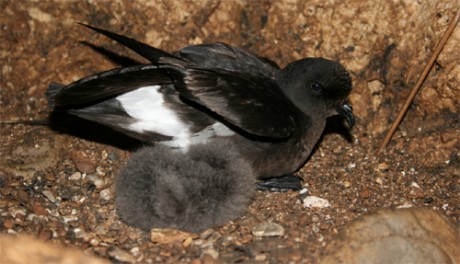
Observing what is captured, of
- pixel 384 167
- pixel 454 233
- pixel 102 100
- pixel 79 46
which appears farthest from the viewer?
pixel 79 46

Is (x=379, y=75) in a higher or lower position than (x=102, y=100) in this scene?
lower

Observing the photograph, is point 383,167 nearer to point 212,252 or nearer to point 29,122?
point 212,252

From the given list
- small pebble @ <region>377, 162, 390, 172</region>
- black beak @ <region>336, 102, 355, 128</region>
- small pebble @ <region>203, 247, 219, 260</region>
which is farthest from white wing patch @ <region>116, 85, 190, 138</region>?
small pebble @ <region>377, 162, 390, 172</region>

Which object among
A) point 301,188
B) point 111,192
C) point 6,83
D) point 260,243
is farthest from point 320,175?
point 6,83

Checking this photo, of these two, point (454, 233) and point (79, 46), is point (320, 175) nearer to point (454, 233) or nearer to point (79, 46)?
point (454, 233)

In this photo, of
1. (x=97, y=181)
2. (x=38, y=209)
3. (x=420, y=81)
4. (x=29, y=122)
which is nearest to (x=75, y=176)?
(x=97, y=181)

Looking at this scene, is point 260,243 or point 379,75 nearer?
point 260,243
